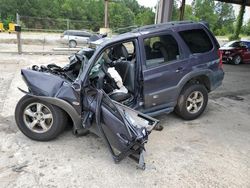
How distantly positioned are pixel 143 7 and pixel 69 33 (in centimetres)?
4050

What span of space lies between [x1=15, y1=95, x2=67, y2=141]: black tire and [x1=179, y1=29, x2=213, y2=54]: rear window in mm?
2659

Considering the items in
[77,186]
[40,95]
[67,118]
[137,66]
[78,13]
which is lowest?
[77,186]

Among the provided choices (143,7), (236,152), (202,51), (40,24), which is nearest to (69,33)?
(40,24)

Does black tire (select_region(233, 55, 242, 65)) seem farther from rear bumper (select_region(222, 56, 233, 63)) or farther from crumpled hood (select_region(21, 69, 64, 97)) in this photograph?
crumpled hood (select_region(21, 69, 64, 97))

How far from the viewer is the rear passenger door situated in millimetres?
4660

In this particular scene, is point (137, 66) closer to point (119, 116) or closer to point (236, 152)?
point (119, 116)

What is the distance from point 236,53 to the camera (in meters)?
14.9

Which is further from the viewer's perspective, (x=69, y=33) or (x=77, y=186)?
(x=69, y=33)

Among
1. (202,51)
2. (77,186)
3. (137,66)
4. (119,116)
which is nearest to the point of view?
(77,186)

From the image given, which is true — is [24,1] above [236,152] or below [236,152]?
above

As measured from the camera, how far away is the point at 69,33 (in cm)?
2356

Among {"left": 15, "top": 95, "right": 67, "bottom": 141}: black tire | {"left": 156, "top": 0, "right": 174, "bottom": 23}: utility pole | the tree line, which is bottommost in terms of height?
{"left": 15, "top": 95, "right": 67, "bottom": 141}: black tire

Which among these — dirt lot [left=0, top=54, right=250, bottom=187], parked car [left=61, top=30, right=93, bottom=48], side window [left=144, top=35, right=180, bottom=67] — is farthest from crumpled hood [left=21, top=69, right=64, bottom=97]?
parked car [left=61, top=30, right=93, bottom=48]

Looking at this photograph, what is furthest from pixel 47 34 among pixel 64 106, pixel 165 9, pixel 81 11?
pixel 81 11
